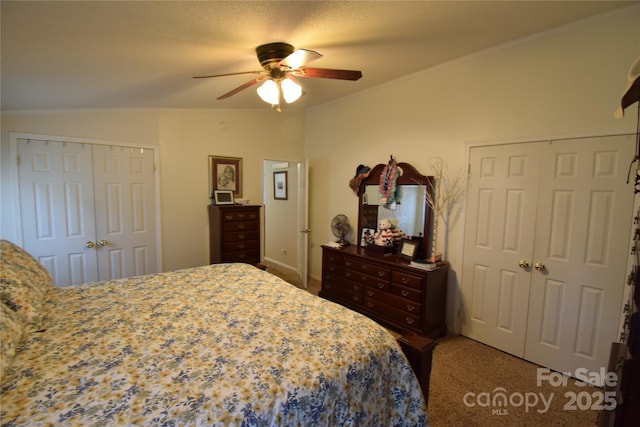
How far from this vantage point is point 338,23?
1.92 meters

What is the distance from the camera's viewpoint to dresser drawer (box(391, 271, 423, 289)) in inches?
112

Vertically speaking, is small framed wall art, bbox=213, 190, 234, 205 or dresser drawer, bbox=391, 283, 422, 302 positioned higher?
small framed wall art, bbox=213, 190, 234, 205

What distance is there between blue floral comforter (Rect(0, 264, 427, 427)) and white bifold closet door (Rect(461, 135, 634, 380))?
5.69 feet

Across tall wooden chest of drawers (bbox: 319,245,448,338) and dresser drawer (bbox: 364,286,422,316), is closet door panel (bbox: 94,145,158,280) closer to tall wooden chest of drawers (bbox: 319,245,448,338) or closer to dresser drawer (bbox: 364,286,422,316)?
tall wooden chest of drawers (bbox: 319,245,448,338)

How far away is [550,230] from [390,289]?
4.87ft

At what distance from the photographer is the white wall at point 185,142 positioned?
3.06 meters

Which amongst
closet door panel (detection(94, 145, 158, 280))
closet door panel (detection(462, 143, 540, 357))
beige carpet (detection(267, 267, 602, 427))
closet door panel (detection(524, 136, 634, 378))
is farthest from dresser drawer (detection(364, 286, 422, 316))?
closet door panel (detection(94, 145, 158, 280))

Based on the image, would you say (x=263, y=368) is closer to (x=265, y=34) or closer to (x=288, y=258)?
(x=265, y=34)

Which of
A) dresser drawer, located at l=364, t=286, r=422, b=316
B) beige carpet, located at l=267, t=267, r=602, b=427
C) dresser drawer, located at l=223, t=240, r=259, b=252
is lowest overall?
beige carpet, located at l=267, t=267, r=602, b=427

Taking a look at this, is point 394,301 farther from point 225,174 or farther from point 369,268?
point 225,174

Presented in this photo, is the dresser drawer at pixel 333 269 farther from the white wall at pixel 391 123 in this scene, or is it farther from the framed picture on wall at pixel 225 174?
the framed picture on wall at pixel 225 174

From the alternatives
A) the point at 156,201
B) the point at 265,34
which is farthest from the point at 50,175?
the point at 265,34

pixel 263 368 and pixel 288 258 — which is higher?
pixel 263 368

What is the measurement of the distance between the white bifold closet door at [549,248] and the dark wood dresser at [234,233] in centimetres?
256
